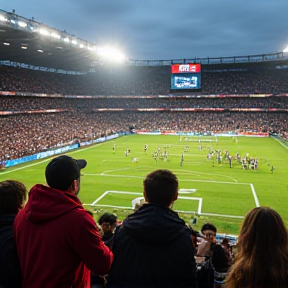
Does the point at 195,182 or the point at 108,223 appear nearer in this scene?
the point at 108,223

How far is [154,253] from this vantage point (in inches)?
117

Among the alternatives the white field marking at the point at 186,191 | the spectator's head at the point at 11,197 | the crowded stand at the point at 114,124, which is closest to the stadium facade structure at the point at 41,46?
the crowded stand at the point at 114,124

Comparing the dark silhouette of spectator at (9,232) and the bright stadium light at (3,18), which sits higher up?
the bright stadium light at (3,18)

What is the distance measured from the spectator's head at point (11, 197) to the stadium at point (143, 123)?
552 inches

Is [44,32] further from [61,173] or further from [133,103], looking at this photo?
[133,103]

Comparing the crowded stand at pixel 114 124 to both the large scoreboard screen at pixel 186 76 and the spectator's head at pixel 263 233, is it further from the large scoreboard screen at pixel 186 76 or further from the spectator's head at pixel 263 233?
the spectator's head at pixel 263 233

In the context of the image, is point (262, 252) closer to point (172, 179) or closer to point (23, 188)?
point (172, 179)

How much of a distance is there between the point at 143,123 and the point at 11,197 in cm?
7433

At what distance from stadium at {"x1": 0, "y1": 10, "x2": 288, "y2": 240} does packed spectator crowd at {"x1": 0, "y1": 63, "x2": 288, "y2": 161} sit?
0.89ft

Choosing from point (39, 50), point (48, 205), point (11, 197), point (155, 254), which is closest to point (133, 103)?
point (39, 50)

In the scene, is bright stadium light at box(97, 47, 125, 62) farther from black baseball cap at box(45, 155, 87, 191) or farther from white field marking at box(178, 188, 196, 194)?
black baseball cap at box(45, 155, 87, 191)

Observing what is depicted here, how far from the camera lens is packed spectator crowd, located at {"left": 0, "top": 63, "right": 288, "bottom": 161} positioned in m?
61.7

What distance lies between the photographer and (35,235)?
312cm

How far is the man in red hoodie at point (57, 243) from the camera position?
3010 mm
